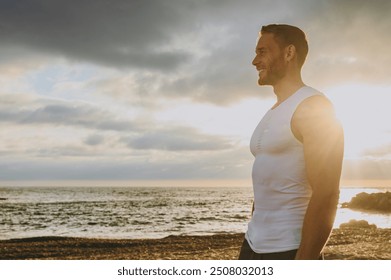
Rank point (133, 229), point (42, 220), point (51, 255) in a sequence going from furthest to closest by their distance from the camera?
point (42, 220)
point (133, 229)
point (51, 255)

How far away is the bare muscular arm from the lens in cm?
183

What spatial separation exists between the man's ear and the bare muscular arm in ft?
1.04

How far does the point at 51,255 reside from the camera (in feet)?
46.5

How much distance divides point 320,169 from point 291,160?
134 mm

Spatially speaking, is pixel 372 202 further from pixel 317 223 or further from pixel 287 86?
pixel 317 223

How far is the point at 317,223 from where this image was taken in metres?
1.83

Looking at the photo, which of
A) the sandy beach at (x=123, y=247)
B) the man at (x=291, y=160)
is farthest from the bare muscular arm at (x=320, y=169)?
the sandy beach at (x=123, y=247)

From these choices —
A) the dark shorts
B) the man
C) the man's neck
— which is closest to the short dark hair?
the man

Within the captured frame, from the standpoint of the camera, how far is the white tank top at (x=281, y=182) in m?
1.93

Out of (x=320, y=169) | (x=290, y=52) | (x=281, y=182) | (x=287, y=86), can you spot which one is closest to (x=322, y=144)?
(x=320, y=169)

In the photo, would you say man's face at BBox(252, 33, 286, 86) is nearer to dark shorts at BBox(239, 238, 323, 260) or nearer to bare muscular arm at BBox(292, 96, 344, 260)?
bare muscular arm at BBox(292, 96, 344, 260)
